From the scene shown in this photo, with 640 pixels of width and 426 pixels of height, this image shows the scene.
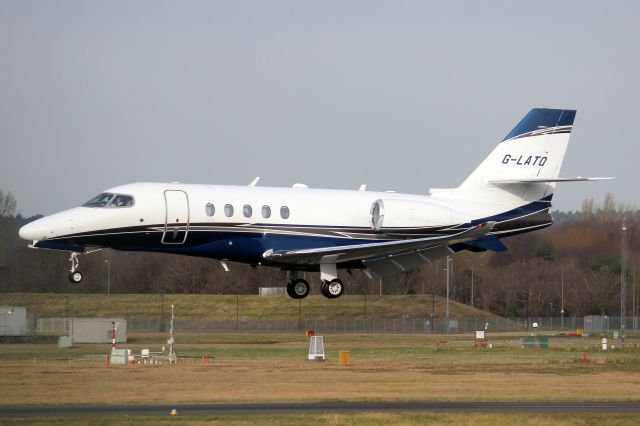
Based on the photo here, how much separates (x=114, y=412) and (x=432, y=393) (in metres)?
9.09

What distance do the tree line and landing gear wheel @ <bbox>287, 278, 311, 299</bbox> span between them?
27.0 metres

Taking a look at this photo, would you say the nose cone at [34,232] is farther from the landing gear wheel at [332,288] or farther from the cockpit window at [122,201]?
the landing gear wheel at [332,288]

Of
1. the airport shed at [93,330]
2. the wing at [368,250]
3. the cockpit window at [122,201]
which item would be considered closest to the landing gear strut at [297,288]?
the wing at [368,250]

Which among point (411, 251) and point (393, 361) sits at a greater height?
point (411, 251)

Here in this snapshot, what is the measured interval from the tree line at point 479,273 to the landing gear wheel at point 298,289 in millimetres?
26998

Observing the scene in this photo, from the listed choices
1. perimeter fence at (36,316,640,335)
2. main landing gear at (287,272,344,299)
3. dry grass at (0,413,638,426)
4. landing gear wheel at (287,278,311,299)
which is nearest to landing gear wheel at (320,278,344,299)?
main landing gear at (287,272,344,299)

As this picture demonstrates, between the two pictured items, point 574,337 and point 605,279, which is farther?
point 605,279

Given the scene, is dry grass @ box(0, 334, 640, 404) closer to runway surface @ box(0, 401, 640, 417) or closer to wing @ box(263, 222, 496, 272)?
runway surface @ box(0, 401, 640, 417)

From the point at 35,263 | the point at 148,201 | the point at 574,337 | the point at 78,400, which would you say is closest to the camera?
the point at 78,400

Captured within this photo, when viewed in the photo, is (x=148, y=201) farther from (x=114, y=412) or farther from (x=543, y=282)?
(x=543, y=282)

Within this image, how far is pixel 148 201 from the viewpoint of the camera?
39625 millimetres

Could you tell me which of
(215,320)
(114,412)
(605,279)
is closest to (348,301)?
(215,320)

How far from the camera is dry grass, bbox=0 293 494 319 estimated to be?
72875 mm

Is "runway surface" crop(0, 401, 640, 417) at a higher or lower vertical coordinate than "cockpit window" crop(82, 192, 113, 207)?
lower
